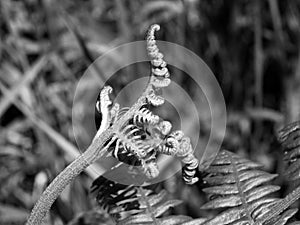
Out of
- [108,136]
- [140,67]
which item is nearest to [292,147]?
[108,136]

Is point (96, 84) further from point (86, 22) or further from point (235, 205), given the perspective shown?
point (235, 205)

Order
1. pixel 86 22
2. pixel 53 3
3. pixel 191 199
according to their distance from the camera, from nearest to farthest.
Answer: pixel 191 199, pixel 53 3, pixel 86 22

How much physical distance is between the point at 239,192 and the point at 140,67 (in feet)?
4.40

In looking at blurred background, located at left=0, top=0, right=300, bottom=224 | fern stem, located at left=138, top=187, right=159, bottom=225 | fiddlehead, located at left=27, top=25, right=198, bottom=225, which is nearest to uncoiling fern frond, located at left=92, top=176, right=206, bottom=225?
fern stem, located at left=138, top=187, right=159, bottom=225

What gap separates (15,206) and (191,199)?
757 mm

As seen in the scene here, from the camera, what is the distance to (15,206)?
2535 mm

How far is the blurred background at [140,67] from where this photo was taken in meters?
2.60

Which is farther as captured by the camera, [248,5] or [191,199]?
[248,5]

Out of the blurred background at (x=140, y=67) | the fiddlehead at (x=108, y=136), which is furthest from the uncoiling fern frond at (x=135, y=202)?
the blurred background at (x=140, y=67)

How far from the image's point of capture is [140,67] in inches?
105

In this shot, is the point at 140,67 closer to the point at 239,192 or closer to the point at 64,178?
the point at 239,192

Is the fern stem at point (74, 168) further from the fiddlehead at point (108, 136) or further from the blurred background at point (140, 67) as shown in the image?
the blurred background at point (140, 67)

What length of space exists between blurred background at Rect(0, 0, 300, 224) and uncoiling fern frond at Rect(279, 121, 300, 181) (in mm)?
1053

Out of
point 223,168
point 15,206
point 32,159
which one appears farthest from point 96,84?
point 223,168
